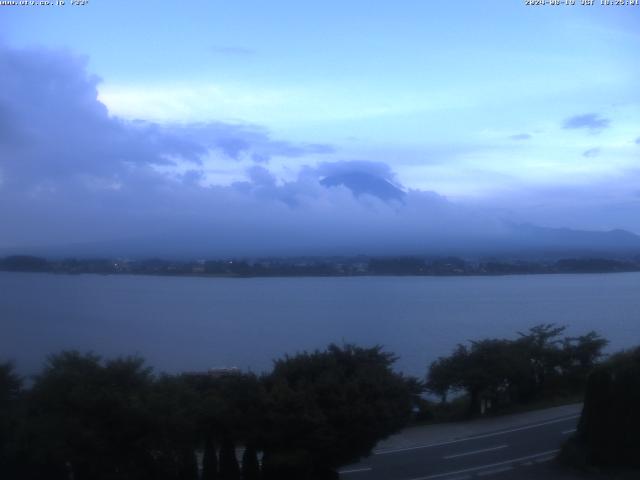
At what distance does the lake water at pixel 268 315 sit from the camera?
81.6ft

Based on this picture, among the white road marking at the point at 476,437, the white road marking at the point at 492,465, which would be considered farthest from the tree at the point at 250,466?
the white road marking at the point at 476,437

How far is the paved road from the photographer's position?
1391cm

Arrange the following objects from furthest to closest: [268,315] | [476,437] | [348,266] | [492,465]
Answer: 1. [348,266]
2. [268,315]
3. [476,437]
4. [492,465]

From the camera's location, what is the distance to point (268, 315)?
117ft

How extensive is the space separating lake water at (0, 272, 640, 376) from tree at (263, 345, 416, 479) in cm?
703

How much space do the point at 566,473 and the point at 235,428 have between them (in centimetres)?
570

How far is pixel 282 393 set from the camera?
11414 mm

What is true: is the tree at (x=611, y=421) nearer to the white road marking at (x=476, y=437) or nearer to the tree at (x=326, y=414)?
the tree at (x=326, y=414)

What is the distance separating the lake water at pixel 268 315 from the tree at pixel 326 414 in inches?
277

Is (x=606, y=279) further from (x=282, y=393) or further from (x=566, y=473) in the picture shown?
(x=282, y=393)

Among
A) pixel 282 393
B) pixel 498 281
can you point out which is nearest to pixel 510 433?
pixel 282 393

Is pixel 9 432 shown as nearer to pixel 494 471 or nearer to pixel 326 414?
pixel 326 414

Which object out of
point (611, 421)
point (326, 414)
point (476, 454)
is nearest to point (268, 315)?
point (476, 454)

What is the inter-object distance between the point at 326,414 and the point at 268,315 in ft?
79.5
